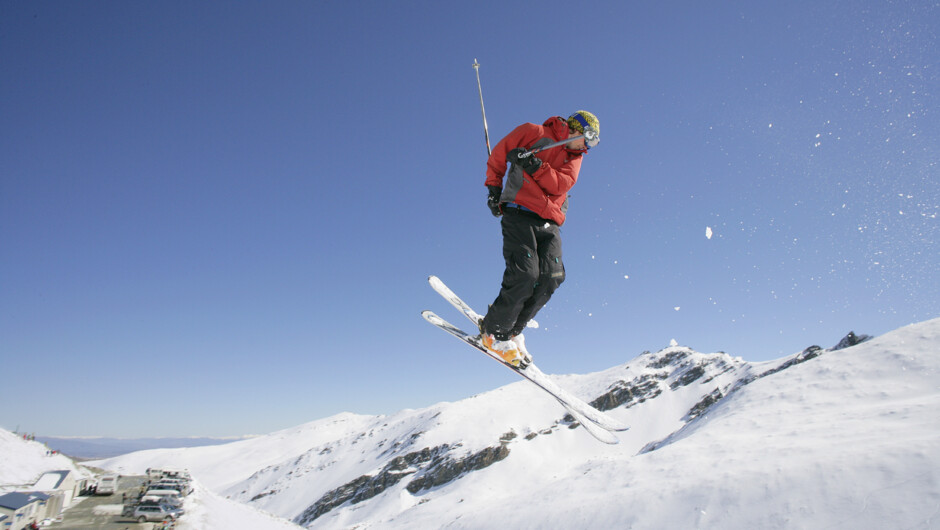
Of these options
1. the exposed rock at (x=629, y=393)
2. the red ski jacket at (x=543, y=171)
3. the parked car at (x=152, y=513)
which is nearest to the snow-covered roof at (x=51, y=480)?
the parked car at (x=152, y=513)

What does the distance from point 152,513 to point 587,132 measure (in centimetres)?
2910

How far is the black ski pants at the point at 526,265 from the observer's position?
20.2 ft

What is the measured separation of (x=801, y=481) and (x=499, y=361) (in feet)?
47.0

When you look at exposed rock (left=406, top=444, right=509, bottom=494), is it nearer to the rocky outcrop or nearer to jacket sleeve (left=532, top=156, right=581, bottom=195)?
→ the rocky outcrop

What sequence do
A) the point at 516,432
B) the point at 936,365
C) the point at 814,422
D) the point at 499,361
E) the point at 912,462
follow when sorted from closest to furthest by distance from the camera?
the point at 499,361, the point at 912,462, the point at 814,422, the point at 936,365, the point at 516,432

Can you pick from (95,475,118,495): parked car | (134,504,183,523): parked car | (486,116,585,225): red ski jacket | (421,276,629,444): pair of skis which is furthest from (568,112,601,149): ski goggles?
(95,475,118,495): parked car

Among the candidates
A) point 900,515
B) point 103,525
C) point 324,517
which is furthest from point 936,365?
point 324,517

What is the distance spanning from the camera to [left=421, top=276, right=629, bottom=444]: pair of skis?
8188 millimetres

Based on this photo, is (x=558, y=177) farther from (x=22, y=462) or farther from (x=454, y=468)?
(x=454, y=468)

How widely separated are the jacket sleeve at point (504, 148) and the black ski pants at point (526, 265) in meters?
0.59

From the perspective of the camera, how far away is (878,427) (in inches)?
730

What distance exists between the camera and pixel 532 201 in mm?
6227

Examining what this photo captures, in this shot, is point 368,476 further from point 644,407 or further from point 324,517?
point 644,407

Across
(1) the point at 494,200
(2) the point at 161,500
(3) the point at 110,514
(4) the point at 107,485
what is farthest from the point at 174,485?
(1) the point at 494,200
